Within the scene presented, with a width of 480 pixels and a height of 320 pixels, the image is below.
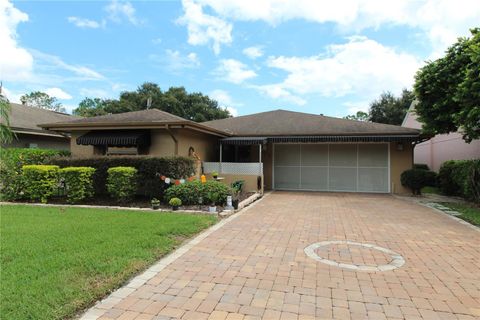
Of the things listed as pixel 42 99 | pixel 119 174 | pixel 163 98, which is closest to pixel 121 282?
pixel 119 174

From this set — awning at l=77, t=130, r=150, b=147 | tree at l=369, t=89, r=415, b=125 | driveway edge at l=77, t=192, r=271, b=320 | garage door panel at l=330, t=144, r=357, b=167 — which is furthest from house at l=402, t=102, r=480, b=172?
tree at l=369, t=89, r=415, b=125

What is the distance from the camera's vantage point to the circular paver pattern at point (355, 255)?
4688mm

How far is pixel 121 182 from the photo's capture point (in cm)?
971

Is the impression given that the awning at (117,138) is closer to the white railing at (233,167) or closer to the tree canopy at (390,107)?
the white railing at (233,167)

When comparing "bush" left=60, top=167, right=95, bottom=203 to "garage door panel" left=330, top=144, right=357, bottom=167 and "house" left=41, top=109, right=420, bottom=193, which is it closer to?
"house" left=41, top=109, right=420, bottom=193

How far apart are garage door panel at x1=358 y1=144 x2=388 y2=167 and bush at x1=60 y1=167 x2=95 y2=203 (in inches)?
482

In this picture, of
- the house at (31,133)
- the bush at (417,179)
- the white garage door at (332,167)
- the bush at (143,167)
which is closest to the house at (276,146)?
the white garage door at (332,167)

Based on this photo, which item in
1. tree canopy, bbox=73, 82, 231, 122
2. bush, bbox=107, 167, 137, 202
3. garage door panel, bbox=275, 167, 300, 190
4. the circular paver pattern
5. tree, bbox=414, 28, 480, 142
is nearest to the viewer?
the circular paver pattern

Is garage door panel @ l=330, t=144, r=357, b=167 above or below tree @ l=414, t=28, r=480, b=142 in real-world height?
below

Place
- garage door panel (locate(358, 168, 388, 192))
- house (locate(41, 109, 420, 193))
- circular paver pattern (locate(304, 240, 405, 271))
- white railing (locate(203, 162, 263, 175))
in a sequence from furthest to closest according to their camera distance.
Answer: garage door panel (locate(358, 168, 388, 192)) < white railing (locate(203, 162, 263, 175)) < house (locate(41, 109, 420, 193)) < circular paver pattern (locate(304, 240, 405, 271))

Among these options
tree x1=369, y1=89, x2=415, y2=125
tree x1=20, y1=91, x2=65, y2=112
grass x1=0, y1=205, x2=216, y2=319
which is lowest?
grass x1=0, y1=205, x2=216, y2=319

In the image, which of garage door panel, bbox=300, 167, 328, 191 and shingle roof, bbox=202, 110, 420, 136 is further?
garage door panel, bbox=300, 167, 328, 191

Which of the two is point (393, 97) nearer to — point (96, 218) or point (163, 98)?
point (163, 98)

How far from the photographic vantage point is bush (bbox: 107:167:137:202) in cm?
970
